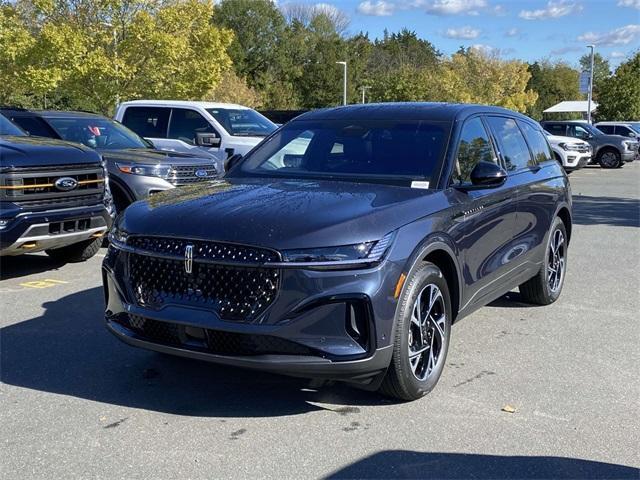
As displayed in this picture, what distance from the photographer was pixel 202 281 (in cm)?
381

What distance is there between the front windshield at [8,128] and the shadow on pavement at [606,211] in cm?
879

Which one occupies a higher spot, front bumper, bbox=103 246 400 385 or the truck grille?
the truck grille

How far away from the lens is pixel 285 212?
12.9 feet

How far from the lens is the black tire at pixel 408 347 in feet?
12.8

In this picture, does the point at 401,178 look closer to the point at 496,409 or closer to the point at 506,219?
the point at 506,219

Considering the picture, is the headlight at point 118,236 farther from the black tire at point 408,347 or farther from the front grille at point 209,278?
the black tire at point 408,347

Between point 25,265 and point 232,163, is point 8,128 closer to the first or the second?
point 25,265

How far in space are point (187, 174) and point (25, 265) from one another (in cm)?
245

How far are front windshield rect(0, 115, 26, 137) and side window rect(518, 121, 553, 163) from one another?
5.61 m

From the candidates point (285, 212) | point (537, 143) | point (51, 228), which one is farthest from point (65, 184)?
point (537, 143)

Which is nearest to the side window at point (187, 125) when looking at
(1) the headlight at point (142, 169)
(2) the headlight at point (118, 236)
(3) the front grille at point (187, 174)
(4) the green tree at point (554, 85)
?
(3) the front grille at point (187, 174)

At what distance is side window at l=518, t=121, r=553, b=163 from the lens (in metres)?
6.42

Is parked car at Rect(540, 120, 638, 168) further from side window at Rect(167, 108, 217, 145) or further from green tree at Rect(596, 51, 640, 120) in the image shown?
green tree at Rect(596, 51, 640, 120)

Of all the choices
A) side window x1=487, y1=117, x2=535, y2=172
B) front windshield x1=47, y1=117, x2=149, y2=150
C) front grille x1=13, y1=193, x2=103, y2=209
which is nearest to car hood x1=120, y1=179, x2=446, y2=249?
side window x1=487, y1=117, x2=535, y2=172
